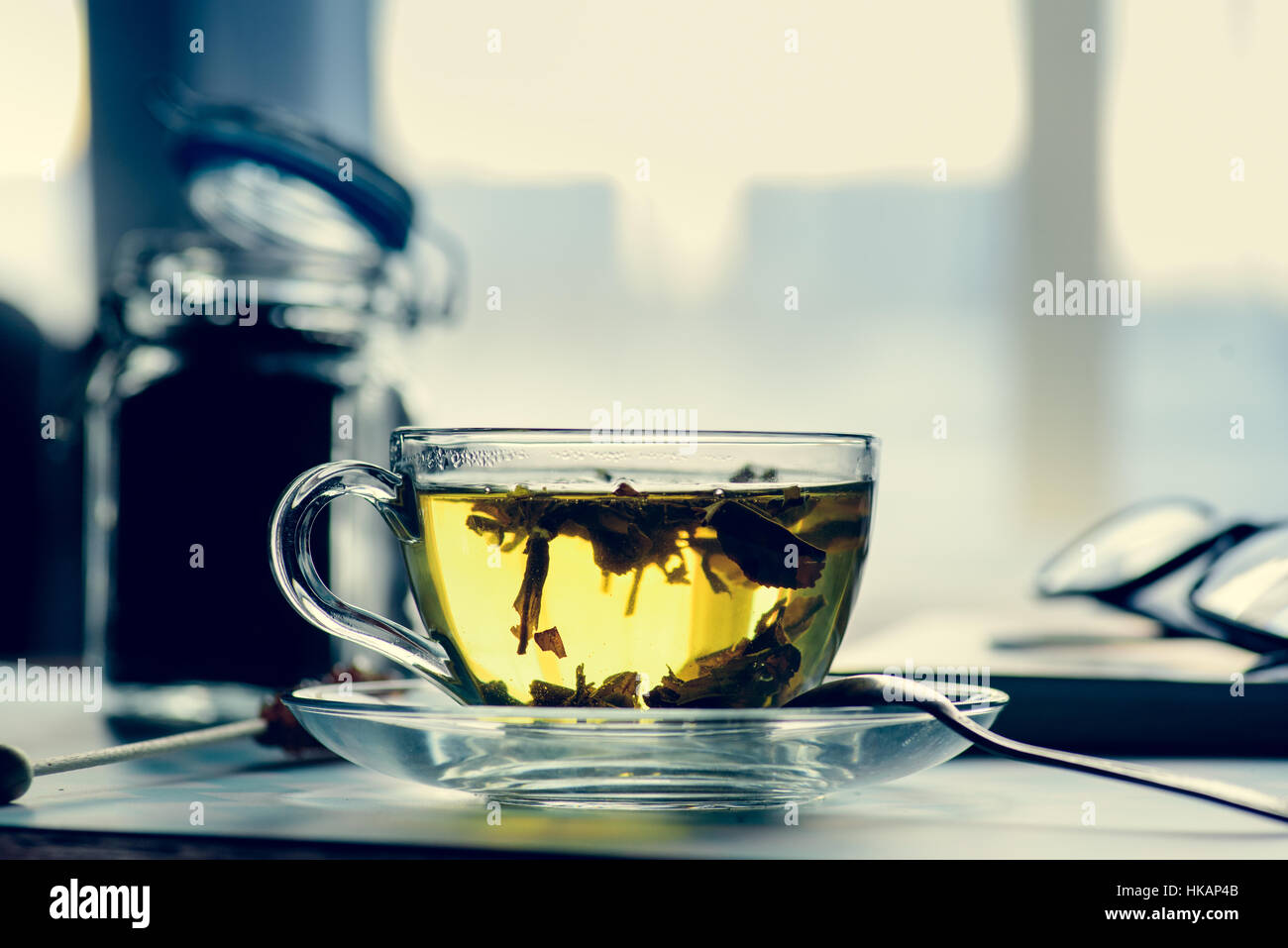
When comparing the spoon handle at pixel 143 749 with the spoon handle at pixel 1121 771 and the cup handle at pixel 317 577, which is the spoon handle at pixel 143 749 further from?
the spoon handle at pixel 1121 771

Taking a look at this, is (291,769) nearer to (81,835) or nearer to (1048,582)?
(81,835)

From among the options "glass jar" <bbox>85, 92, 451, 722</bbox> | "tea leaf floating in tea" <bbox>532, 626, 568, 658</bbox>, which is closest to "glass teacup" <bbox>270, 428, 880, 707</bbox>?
"tea leaf floating in tea" <bbox>532, 626, 568, 658</bbox>

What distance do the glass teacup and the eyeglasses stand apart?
303 mm

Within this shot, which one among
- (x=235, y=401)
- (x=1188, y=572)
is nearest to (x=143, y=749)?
(x=235, y=401)

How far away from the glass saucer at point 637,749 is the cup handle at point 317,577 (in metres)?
0.05

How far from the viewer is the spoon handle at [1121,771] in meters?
0.40

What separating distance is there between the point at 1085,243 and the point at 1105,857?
2173 mm

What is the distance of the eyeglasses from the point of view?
666 mm

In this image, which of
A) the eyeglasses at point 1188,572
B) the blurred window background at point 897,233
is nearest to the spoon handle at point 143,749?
the eyeglasses at point 1188,572

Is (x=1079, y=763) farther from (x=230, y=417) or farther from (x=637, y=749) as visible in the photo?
(x=230, y=417)

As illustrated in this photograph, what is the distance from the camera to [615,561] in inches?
18.3

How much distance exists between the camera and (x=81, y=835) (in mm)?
402

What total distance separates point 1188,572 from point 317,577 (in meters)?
0.66
